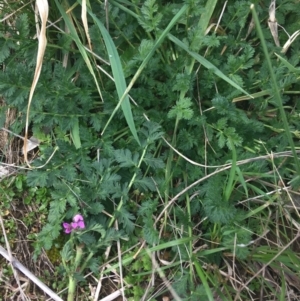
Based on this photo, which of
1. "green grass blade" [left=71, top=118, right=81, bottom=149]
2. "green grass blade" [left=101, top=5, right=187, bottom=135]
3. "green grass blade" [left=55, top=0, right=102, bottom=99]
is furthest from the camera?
"green grass blade" [left=71, top=118, right=81, bottom=149]

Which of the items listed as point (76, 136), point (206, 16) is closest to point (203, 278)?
point (76, 136)

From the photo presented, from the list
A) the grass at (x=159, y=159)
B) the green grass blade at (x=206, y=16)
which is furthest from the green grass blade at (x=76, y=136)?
the green grass blade at (x=206, y=16)

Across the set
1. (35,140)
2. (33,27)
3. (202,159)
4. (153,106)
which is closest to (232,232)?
(202,159)

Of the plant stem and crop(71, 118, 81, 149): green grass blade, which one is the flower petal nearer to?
the plant stem

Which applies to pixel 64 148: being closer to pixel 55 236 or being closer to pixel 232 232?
pixel 55 236

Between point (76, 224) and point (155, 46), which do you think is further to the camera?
point (76, 224)

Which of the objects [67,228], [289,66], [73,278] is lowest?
[73,278]

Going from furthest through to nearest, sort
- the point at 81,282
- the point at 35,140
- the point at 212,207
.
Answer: the point at 35,140
the point at 81,282
the point at 212,207

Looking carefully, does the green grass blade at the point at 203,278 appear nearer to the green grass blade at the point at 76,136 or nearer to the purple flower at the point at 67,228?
the purple flower at the point at 67,228

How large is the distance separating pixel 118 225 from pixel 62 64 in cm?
62

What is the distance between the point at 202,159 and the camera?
1533 mm

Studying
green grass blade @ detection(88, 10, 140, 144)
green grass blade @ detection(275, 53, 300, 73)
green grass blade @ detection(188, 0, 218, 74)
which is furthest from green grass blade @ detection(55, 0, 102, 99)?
green grass blade @ detection(275, 53, 300, 73)

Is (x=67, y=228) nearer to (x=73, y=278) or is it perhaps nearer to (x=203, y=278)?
(x=73, y=278)

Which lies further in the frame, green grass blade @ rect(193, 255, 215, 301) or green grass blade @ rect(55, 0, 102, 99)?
green grass blade @ rect(55, 0, 102, 99)
